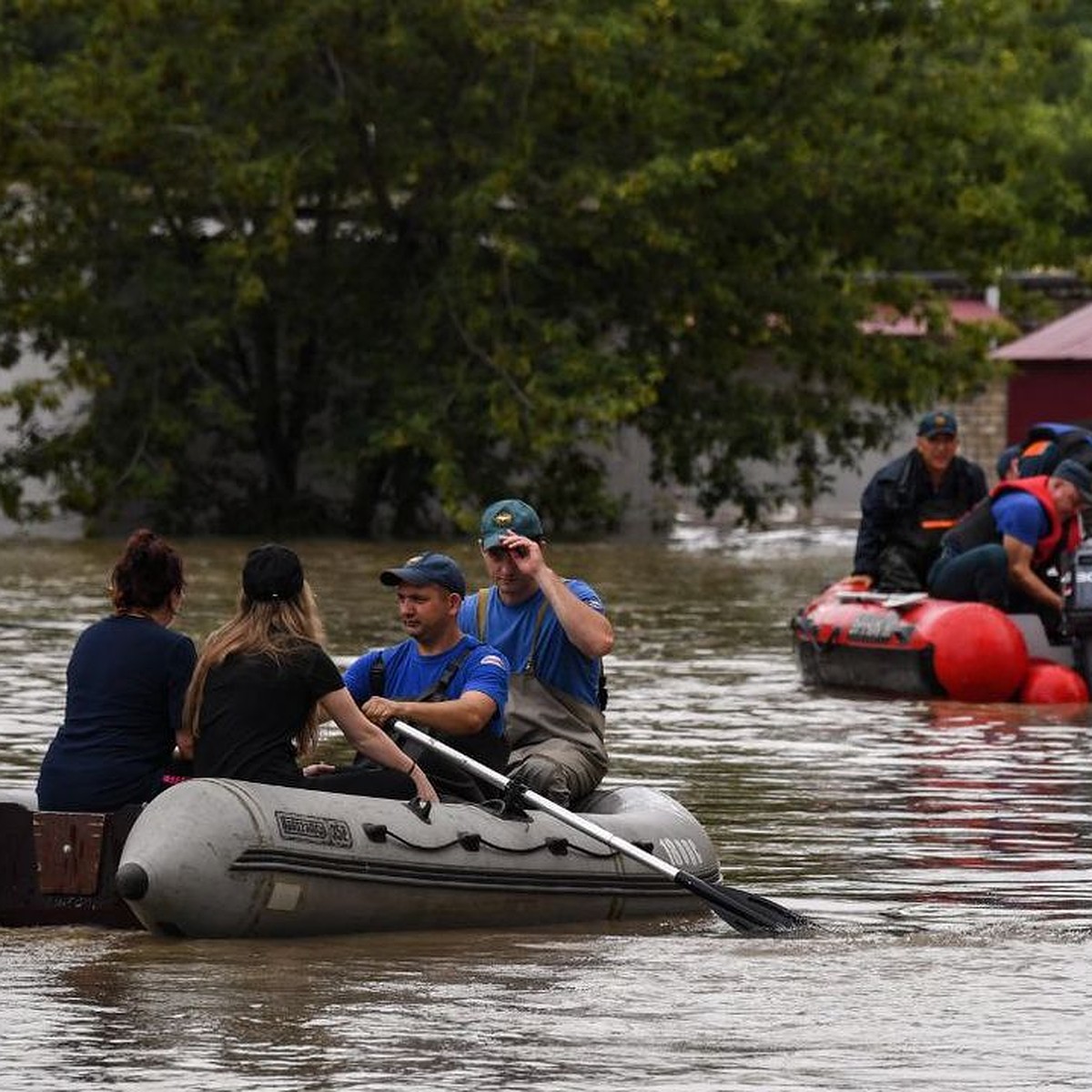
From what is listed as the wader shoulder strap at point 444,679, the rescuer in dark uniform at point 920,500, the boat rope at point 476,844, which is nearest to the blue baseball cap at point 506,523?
the wader shoulder strap at point 444,679

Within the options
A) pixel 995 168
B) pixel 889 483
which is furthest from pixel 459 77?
pixel 889 483

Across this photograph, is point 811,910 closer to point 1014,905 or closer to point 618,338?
point 1014,905

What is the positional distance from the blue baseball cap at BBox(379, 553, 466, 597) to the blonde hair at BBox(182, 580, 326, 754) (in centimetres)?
55

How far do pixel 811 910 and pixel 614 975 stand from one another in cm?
156

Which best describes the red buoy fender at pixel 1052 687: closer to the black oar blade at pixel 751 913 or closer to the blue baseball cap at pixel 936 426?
the blue baseball cap at pixel 936 426

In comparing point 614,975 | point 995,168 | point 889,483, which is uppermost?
point 995,168

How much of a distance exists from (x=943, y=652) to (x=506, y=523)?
7.85 m

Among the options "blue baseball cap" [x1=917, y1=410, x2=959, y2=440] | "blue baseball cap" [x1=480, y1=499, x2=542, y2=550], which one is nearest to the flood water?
"blue baseball cap" [x1=480, y1=499, x2=542, y2=550]

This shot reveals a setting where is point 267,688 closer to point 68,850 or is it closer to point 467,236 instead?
point 68,850

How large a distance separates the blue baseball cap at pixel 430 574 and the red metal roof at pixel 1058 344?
107ft

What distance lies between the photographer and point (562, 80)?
133ft

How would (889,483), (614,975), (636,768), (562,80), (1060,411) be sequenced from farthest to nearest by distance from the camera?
(1060,411)
(562,80)
(889,483)
(636,768)
(614,975)

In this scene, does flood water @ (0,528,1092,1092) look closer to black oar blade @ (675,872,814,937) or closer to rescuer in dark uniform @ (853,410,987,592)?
black oar blade @ (675,872,814,937)

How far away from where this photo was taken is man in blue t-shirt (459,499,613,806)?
38.7 feet
